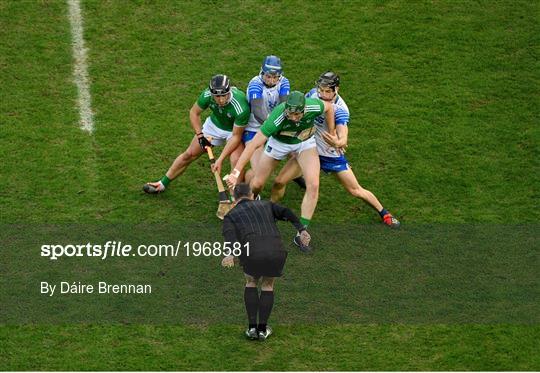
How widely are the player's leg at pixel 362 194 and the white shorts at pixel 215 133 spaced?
4.76 ft

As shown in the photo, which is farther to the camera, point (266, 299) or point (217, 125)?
point (217, 125)

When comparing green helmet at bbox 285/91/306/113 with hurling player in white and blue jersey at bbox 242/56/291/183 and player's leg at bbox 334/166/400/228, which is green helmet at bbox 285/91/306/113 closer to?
hurling player in white and blue jersey at bbox 242/56/291/183

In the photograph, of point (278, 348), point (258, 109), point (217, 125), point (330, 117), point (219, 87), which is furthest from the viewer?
point (217, 125)

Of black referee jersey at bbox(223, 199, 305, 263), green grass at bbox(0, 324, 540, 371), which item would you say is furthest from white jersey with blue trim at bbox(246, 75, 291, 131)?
green grass at bbox(0, 324, 540, 371)

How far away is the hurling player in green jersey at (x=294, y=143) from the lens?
1323cm

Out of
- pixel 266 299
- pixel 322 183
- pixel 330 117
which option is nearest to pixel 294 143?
pixel 330 117

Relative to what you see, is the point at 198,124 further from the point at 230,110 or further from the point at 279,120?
the point at 279,120

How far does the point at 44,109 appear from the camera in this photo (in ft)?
52.9

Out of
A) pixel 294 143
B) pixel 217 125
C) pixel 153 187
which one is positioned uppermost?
pixel 294 143

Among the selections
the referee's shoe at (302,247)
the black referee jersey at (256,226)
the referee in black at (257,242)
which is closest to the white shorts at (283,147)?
the referee's shoe at (302,247)

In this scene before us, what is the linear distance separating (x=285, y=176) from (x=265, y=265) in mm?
2607

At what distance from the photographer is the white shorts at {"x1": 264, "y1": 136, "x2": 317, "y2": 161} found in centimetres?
1372

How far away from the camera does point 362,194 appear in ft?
46.8

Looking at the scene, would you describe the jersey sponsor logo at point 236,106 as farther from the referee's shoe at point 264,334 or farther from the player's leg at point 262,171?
the referee's shoe at point 264,334
